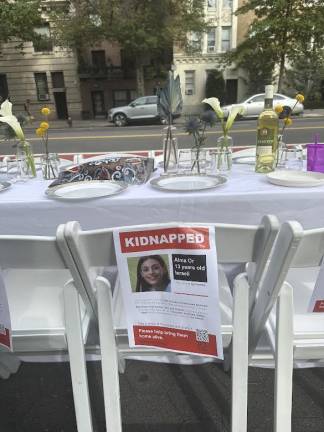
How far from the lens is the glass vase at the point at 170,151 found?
2.18 meters

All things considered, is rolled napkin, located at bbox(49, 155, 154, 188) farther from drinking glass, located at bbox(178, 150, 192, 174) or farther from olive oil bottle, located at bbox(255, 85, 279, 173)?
olive oil bottle, located at bbox(255, 85, 279, 173)

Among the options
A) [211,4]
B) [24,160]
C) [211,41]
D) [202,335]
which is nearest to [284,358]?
[202,335]

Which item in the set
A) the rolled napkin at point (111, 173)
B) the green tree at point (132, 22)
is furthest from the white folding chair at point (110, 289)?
the green tree at point (132, 22)

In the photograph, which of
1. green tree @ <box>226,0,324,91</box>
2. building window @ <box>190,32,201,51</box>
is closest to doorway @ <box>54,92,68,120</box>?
building window @ <box>190,32,201,51</box>

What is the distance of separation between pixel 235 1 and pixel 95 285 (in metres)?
27.2

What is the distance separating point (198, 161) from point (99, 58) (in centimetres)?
2428

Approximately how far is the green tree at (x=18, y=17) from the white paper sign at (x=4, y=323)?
18865 mm

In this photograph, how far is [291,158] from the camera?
7.84 feet

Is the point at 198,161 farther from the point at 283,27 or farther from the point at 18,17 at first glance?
the point at 18,17

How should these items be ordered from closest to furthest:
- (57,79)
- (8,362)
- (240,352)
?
(240,352) → (8,362) → (57,79)

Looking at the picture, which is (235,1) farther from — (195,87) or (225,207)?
(225,207)

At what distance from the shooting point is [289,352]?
1.12 meters

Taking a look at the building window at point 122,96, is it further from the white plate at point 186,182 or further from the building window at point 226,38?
the white plate at point 186,182

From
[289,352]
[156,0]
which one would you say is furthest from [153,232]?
[156,0]
